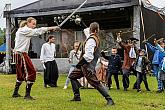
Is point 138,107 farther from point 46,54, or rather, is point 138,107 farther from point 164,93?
point 46,54

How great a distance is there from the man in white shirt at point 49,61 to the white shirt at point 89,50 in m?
5.01

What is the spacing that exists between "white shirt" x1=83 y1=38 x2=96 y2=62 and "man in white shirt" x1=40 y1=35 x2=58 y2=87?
16.4 ft

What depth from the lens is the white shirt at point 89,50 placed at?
771 centimetres

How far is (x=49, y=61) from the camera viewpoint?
1295 cm

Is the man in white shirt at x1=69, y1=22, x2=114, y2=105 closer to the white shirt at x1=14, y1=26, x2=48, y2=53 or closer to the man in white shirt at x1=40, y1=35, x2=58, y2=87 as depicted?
the white shirt at x1=14, y1=26, x2=48, y2=53

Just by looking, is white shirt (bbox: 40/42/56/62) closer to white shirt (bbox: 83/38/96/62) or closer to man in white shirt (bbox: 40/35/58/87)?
man in white shirt (bbox: 40/35/58/87)

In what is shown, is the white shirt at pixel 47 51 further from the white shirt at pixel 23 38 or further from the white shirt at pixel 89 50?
the white shirt at pixel 89 50

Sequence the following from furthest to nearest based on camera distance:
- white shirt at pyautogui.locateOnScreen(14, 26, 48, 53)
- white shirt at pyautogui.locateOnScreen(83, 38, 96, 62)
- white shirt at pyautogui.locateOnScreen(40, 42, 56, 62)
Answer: white shirt at pyautogui.locateOnScreen(40, 42, 56, 62)
white shirt at pyautogui.locateOnScreen(14, 26, 48, 53)
white shirt at pyautogui.locateOnScreen(83, 38, 96, 62)

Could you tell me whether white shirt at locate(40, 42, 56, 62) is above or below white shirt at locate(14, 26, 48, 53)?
below

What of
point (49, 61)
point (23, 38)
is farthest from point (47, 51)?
point (23, 38)

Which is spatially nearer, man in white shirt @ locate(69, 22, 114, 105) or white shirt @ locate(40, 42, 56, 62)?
man in white shirt @ locate(69, 22, 114, 105)

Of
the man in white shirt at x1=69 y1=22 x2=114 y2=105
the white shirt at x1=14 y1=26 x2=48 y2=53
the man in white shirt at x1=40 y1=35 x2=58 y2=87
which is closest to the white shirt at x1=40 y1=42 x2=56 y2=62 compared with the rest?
the man in white shirt at x1=40 y1=35 x2=58 y2=87

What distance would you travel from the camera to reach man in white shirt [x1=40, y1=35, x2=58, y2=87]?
12.7 meters

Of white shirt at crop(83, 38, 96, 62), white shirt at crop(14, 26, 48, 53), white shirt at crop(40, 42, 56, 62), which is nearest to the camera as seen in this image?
white shirt at crop(83, 38, 96, 62)
